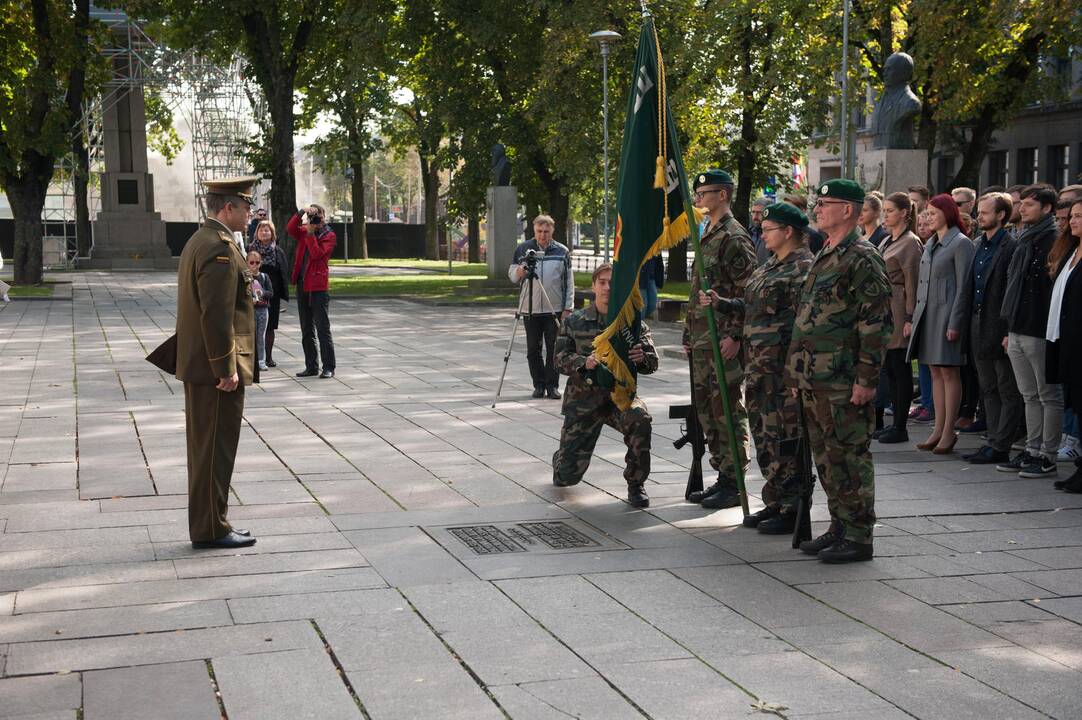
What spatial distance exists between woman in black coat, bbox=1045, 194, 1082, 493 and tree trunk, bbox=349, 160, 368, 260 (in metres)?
48.6

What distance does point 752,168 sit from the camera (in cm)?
3359

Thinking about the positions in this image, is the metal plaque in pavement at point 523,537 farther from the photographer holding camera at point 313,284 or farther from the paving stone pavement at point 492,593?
the photographer holding camera at point 313,284

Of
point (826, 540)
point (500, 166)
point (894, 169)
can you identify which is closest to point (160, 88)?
point (500, 166)

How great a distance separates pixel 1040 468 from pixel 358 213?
174 ft

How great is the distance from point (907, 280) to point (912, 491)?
7.99ft

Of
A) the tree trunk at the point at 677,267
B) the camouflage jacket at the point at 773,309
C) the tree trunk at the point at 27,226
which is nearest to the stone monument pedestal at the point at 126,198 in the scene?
the tree trunk at the point at 27,226

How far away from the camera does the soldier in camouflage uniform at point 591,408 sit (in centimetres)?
805

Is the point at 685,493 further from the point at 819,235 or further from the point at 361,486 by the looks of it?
the point at 819,235

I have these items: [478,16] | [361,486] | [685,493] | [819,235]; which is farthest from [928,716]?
[478,16]

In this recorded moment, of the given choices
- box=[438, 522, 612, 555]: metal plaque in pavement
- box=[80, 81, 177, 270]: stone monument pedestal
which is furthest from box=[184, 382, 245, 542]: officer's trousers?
box=[80, 81, 177, 270]: stone monument pedestal

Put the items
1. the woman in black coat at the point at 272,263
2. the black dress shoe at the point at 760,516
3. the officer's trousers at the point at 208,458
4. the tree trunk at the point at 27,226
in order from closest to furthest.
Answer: the officer's trousers at the point at 208,458 → the black dress shoe at the point at 760,516 → the woman in black coat at the point at 272,263 → the tree trunk at the point at 27,226

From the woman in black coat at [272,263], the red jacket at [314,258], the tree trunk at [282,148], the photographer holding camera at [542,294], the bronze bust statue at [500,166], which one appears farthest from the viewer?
the tree trunk at [282,148]

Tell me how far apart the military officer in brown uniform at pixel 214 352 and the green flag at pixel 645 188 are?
2.23 meters

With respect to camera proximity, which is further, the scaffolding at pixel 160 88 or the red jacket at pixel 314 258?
the scaffolding at pixel 160 88
